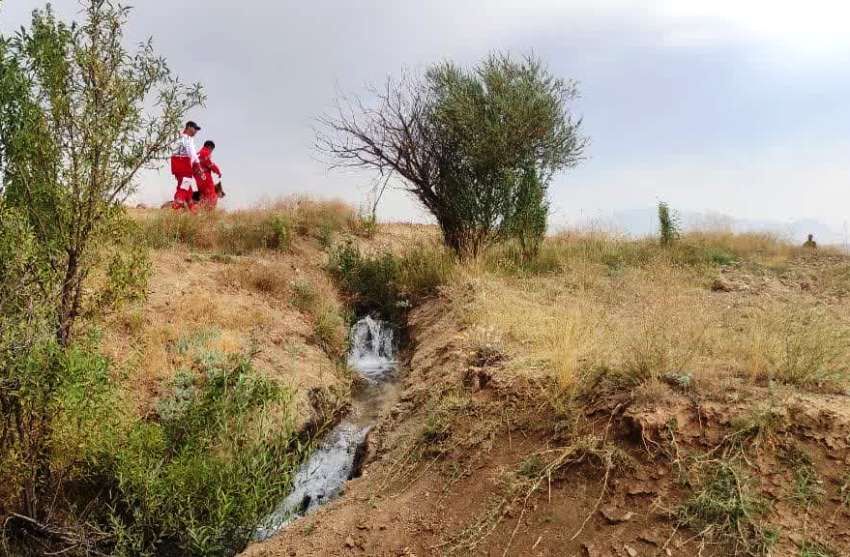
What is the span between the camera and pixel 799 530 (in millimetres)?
3432

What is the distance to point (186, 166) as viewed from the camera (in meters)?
12.6

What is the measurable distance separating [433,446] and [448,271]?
209 inches

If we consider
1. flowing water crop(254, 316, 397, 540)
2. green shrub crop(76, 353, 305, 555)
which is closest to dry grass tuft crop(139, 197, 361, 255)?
→ flowing water crop(254, 316, 397, 540)

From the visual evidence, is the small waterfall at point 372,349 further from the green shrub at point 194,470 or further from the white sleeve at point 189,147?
the white sleeve at point 189,147

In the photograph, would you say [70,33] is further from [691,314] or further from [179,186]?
[179,186]

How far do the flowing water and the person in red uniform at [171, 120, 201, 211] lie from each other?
5.61m

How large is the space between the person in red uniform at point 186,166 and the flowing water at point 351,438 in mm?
5611

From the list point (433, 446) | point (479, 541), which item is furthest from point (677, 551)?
point (433, 446)

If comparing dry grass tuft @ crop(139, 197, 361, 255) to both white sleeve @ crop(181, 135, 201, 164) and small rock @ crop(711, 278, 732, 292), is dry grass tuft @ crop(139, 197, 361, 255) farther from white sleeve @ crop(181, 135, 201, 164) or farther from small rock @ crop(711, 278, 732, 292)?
small rock @ crop(711, 278, 732, 292)

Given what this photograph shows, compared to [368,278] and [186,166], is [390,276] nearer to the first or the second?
[368,278]

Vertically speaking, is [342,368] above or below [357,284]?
below

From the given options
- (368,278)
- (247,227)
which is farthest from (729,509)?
(247,227)

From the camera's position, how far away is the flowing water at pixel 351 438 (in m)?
5.62

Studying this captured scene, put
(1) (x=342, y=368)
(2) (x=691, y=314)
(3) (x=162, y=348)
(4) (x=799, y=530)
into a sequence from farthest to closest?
(1) (x=342, y=368) → (3) (x=162, y=348) → (2) (x=691, y=314) → (4) (x=799, y=530)
